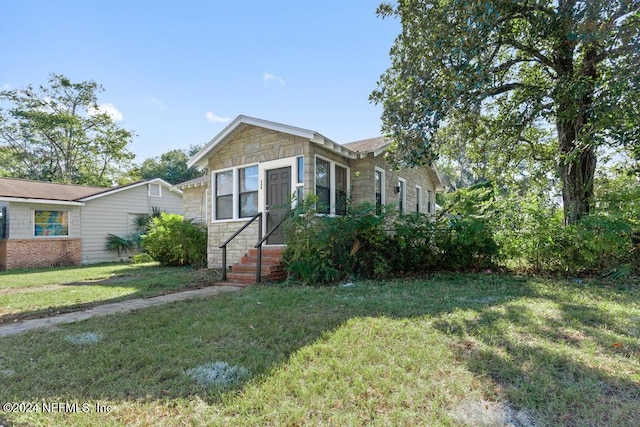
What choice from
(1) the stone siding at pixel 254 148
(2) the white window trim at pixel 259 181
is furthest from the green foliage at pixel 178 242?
(1) the stone siding at pixel 254 148

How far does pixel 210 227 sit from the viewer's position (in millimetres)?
9516

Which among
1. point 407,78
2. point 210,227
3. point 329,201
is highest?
point 407,78

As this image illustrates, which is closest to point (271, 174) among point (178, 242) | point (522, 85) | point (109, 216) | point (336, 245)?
point (336, 245)

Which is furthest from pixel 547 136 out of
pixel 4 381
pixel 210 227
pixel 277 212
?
pixel 4 381

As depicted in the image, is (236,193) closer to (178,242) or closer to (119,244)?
(178,242)

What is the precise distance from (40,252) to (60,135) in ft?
46.1

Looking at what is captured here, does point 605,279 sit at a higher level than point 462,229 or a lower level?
lower

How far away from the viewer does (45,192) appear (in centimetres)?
1366

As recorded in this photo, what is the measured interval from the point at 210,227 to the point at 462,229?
22.7ft

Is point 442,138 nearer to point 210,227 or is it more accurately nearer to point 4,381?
point 210,227

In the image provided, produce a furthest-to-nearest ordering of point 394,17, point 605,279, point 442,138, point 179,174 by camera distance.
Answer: point 179,174 < point 442,138 < point 394,17 < point 605,279

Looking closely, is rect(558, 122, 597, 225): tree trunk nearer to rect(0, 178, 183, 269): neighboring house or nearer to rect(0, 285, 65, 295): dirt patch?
rect(0, 285, 65, 295): dirt patch

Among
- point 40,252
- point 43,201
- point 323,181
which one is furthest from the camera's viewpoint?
point 40,252

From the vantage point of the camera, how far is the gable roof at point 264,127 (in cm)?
768
